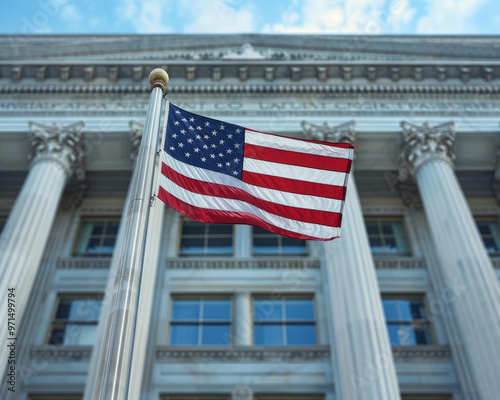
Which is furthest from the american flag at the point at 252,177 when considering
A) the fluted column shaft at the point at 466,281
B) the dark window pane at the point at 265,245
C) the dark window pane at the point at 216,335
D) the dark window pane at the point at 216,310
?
the dark window pane at the point at 265,245

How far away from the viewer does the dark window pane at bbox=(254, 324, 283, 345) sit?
17.2 m

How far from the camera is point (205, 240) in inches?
821

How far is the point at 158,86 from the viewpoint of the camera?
10633mm

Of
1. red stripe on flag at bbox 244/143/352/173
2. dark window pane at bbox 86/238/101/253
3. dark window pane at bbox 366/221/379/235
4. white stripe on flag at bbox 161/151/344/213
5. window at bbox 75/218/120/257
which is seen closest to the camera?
white stripe on flag at bbox 161/151/344/213

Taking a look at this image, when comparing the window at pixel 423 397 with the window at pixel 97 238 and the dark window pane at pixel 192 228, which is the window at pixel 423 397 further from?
the window at pixel 97 238

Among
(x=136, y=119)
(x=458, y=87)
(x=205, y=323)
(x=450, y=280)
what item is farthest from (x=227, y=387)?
(x=458, y=87)

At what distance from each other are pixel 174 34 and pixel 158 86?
1508 centimetres

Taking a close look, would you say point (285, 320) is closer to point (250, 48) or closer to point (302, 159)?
point (302, 159)

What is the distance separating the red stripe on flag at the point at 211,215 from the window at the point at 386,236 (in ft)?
38.4

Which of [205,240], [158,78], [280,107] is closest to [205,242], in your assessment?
[205,240]

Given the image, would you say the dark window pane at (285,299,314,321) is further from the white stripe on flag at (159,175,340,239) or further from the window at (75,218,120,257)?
the white stripe on flag at (159,175,340,239)

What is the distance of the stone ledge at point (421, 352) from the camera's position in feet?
55.0

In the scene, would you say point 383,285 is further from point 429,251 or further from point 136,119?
point 136,119

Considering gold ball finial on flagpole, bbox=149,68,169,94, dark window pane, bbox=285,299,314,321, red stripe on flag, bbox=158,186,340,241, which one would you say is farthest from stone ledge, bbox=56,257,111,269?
red stripe on flag, bbox=158,186,340,241
